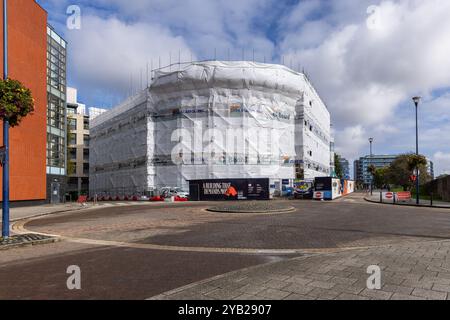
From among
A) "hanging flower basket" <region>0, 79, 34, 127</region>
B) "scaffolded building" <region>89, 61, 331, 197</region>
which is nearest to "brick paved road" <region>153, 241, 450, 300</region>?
"hanging flower basket" <region>0, 79, 34, 127</region>

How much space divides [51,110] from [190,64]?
770 inches

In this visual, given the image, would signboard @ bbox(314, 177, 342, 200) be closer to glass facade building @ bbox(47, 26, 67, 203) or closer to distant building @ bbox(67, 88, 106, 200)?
glass facade building @ bbox(47, 26, 67, 203)

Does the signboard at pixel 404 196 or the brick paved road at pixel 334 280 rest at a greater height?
the brick paved road at pixel 334 280

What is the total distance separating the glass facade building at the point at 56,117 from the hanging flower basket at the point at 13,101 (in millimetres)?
26009

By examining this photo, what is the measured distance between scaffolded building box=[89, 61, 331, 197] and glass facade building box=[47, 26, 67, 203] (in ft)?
38.2

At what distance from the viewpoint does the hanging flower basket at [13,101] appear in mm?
9484

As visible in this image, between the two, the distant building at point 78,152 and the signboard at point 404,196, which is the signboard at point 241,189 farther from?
the distant building at point 78,152

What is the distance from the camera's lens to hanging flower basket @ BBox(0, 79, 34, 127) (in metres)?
9.48

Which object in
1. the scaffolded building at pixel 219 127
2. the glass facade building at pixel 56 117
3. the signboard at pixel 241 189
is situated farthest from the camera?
the scaffolded building at pixel 219 127

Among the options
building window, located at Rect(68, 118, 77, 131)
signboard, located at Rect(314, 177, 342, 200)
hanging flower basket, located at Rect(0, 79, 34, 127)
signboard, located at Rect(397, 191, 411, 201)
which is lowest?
signboard, located at Rect(397, 191, 411, 201)

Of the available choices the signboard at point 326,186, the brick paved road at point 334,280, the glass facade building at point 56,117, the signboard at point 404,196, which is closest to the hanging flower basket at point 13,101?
the brick paved road at point 334,280

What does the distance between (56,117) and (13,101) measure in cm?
2876

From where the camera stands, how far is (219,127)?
145 feet
